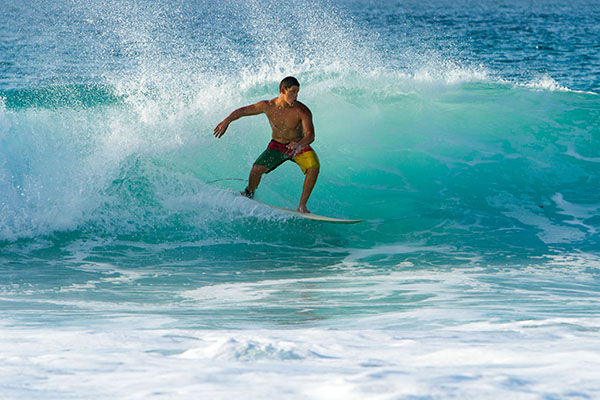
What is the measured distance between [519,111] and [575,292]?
7.44 metres

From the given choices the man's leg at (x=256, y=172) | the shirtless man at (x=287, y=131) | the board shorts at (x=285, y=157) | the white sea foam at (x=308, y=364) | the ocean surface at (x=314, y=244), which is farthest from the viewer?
the man's leg at (x=256, y=172)

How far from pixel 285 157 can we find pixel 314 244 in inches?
37.6

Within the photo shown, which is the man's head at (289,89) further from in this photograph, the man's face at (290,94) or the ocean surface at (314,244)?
the ocean surface at (314,244)

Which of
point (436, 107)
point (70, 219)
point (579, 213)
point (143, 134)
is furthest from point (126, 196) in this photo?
point (436, 107)

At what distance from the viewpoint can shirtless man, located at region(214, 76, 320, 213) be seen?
6.49 m

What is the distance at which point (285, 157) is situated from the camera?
6.83 metres

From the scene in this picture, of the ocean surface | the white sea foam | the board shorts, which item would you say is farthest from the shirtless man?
the white sea foam

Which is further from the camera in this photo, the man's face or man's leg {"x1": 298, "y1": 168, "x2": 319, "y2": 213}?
man's leg {"x1": 298, "y1": 168, "x2": 319, "y2": 213}

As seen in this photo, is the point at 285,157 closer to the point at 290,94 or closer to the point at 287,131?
the point at 287,131

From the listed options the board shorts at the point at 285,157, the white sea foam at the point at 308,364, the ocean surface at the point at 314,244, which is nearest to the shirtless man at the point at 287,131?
the board shorts at the point at 285,157

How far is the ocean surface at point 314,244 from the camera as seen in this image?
234 cm

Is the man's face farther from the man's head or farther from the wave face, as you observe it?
the wave face

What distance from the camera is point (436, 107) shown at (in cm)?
1159

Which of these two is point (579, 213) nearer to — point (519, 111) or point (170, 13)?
point (519, 111)
